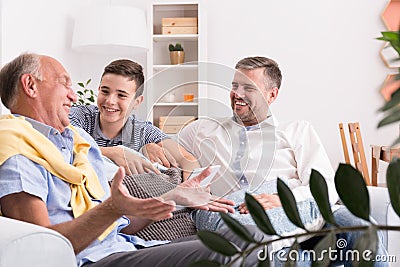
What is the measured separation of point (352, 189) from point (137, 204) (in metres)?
1.06

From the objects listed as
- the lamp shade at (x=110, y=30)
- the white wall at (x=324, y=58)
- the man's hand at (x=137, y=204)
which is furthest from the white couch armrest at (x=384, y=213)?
the white wall at (x=324, y=58)

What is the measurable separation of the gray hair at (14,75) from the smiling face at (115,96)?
19.5 inches

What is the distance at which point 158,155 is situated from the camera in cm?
168

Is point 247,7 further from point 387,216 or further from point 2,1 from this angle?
point 387,216

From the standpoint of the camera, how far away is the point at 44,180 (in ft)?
5.31

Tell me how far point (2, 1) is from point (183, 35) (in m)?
1.80

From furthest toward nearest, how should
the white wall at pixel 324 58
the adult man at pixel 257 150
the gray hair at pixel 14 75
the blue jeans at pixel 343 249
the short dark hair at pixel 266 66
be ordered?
the white wall at pixel 324 58 → the short dark hair at pixel 266 66 → the blue jeans at pixel 343 249 → the gray hair at pixel 14 75 → the adult man at pixel 257 150

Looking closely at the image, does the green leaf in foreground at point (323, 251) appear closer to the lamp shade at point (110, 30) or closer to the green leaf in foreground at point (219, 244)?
the green leaf in foreground at point (219, 244)

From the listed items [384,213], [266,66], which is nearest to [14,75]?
[266,66]

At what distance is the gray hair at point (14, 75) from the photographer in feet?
5.84

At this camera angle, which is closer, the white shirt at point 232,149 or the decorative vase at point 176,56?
the white shirt at point 232,149

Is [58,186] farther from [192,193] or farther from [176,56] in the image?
[176,56]

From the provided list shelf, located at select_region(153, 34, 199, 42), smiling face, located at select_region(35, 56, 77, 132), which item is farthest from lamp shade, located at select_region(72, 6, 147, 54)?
smiling face, located at select_region(35, 56, 77, 132)

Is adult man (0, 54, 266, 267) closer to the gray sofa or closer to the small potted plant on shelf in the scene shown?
the gray sofa
